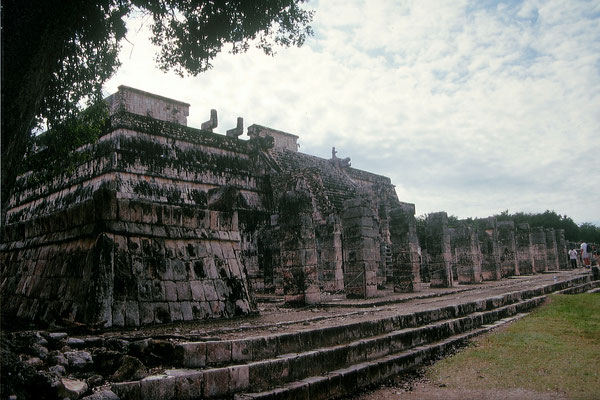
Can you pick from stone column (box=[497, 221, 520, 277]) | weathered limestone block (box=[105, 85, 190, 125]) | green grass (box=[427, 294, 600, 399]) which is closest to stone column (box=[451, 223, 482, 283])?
stone column (box=[497, 221, 520, 277])

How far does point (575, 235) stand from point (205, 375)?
65087 millimetres

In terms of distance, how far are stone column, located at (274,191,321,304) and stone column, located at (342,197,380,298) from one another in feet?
5.63

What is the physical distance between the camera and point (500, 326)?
29.3ft

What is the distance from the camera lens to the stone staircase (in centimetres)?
378

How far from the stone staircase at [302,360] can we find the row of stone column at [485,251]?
7.43m

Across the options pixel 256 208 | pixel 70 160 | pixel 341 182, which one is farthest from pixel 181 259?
pixel 341 182

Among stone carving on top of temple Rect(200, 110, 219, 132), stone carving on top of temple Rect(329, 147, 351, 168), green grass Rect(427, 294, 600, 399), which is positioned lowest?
green grass Rect(427, 294, 600, 399)

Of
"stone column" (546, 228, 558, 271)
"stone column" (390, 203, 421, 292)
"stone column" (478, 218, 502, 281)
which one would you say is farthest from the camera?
"stone column" (546, 228, 558, 271)

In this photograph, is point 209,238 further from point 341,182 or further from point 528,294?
Result: point 341,182

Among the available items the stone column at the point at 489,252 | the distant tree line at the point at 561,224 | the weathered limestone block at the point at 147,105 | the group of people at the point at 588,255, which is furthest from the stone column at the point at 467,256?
the distant tree line at the point at 561,224

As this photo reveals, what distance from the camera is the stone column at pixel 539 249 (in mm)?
23688

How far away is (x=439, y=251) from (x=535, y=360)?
911cm

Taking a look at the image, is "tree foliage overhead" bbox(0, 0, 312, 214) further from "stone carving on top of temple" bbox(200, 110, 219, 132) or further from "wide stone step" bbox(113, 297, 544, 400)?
"stone carving on top of temple" bbox(200, 110, 219, 132)

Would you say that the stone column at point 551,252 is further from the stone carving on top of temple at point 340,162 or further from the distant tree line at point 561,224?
the distant tree line at point 561,224
